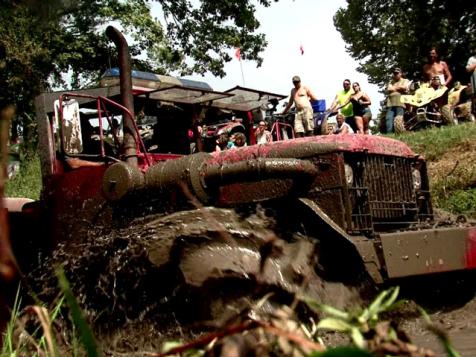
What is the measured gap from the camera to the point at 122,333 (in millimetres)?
4820

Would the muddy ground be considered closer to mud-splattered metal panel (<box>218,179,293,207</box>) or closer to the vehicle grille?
mud-splattered metal panel (<box>218,179,293,207</box>)

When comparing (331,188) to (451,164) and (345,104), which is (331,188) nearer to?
(451,164)

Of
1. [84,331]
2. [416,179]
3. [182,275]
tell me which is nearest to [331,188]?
[182,275]

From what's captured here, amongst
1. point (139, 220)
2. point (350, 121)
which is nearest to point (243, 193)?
point (139, 220)

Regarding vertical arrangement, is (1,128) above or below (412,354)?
above

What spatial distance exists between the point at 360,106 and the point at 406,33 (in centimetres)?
1608

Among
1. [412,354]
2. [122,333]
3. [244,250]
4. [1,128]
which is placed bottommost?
[122,333]

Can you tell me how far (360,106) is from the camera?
43.4 ft

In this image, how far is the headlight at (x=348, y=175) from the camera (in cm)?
517

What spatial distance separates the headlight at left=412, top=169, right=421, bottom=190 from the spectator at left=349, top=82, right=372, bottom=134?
6.79 meters

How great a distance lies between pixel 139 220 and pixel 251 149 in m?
0.99

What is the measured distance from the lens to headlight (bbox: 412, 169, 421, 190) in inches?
241

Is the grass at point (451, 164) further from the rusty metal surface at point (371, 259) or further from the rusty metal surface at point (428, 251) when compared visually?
the rusty metal surface at point (371, 259)

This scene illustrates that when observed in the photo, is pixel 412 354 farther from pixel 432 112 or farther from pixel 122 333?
pixel 432 112
